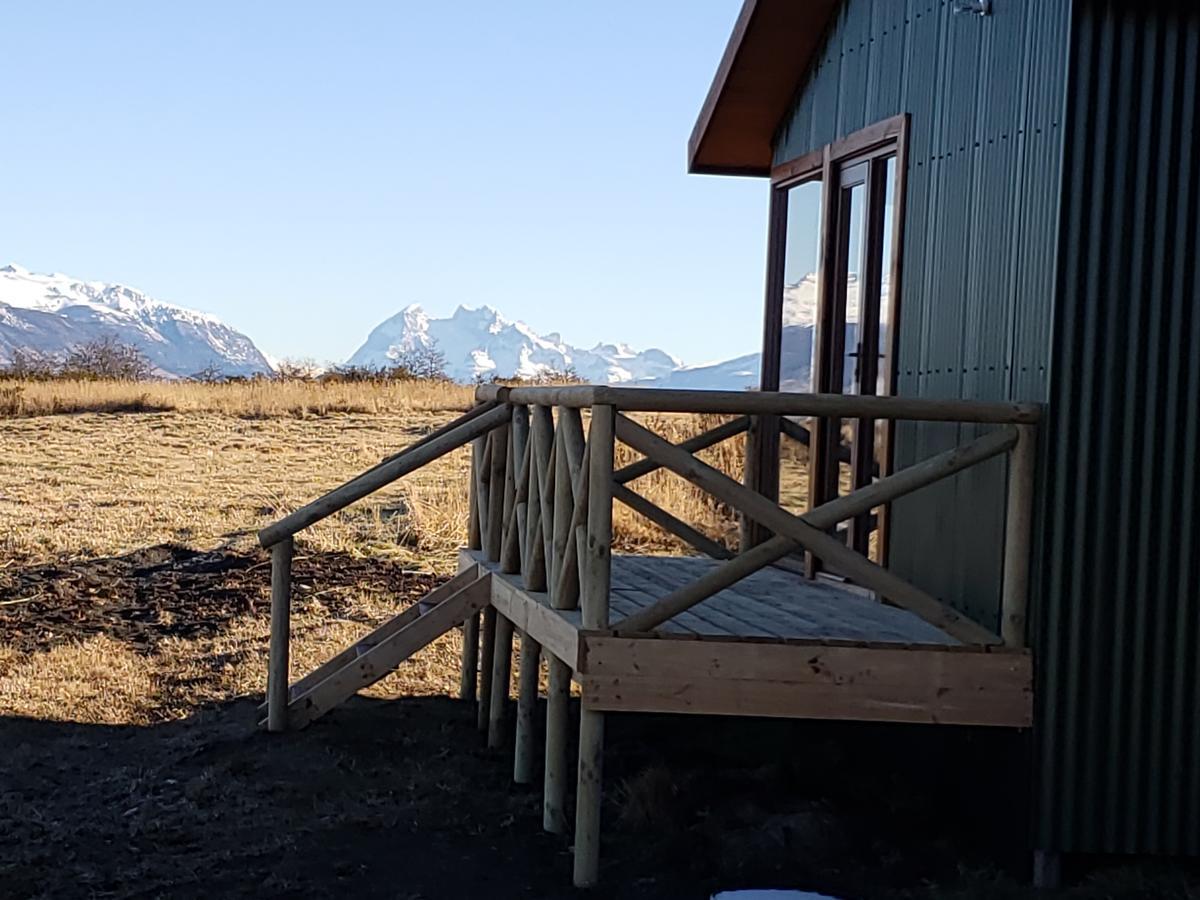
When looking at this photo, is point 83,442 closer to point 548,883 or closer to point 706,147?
point 706,147

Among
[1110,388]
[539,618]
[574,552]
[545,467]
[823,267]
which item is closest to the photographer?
[1110,388]

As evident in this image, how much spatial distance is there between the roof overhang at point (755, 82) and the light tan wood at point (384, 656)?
290cm

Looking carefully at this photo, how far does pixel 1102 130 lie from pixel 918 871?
2587mm

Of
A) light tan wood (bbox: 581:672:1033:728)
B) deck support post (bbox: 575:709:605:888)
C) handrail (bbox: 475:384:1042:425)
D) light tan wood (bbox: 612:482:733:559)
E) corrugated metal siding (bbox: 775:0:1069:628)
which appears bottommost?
deck support post (bbox: 575:709:605:888)

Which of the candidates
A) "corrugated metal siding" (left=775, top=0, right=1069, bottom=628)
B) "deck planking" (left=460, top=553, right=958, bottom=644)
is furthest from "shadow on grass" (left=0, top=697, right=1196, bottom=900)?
"corrugated metal siding" (left=775, top=0, right=1069, bottom=628)

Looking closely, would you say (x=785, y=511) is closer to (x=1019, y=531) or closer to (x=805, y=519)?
(x=805, y=519)

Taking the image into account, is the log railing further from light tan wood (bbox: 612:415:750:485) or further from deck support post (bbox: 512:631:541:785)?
light tan wood (bbox: 612:415:750:485)

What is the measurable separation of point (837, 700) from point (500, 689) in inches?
102

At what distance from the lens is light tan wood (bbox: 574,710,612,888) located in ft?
18.0

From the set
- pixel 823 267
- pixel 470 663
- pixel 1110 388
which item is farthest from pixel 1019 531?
pixel 470 663

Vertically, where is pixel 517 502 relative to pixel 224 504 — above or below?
above

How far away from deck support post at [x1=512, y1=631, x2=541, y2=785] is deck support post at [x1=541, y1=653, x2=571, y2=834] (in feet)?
2.37

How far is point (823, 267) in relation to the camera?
7926 millimetres

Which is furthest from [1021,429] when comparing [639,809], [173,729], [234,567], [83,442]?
[83,442]
